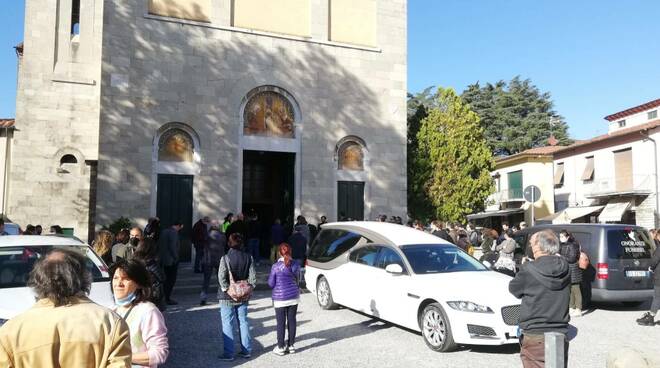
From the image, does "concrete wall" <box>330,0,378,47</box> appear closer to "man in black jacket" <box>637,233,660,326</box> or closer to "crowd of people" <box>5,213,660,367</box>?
"crowd of people" <box>5,213,660,367</box>

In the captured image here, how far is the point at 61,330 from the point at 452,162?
82.7 ft

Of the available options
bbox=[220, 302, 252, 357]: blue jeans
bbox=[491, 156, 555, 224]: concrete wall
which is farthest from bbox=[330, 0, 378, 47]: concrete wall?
bbox=[491, 156, 555, 224]: concrete wall

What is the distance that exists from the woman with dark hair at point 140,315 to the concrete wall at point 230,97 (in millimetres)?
14274

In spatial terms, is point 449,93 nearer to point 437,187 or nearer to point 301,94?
point 437,187

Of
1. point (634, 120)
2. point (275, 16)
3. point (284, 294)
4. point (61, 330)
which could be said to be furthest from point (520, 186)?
point (61, 330)

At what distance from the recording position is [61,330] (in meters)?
2.18

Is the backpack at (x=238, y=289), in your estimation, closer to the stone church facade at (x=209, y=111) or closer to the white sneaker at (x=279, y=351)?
the white sneaker at (x=279, y=351)

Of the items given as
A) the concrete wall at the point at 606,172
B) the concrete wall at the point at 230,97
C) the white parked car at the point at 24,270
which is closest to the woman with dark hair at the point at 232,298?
the white parked car at the point at 24,270

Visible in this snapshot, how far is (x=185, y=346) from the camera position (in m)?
7.54

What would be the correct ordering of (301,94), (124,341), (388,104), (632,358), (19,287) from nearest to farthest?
(124,341)
(632,358)
(19,287)
(301,94)
(388,104)

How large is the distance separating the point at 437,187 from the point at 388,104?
6.91 metres

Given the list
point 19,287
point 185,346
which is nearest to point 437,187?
point 185,346

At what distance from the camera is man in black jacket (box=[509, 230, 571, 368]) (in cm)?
433

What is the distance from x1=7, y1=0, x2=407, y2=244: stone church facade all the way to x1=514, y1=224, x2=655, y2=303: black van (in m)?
10.0
